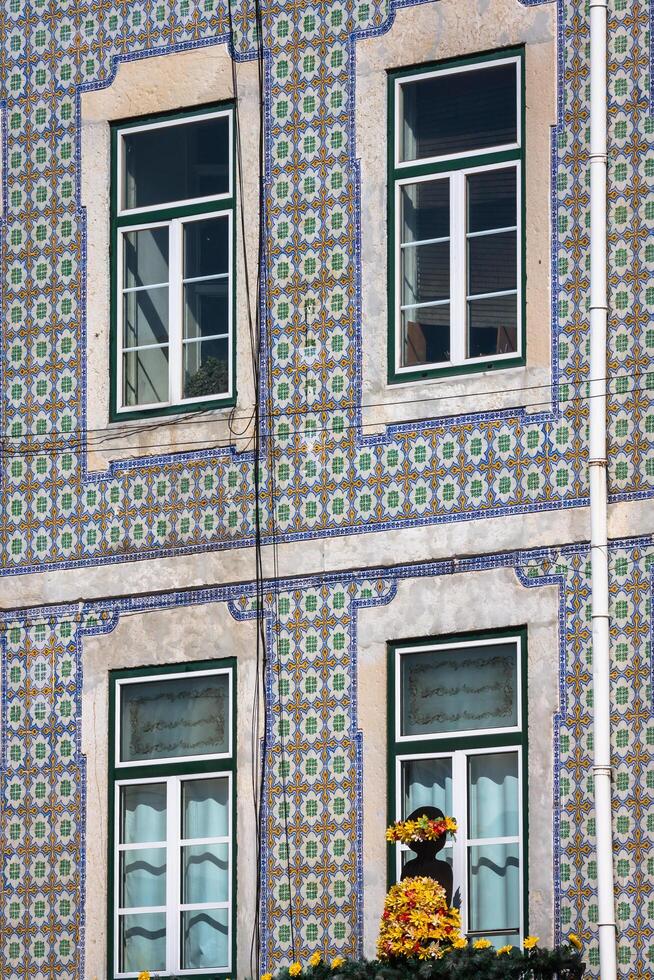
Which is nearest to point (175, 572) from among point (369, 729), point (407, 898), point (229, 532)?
point (229, 532)

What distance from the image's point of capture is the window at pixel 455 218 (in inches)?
673

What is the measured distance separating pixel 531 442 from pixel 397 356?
3.29 feet

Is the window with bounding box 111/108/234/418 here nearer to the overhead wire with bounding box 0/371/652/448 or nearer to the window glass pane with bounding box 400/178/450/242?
the overhead wire with bounding box 0/371/652/448

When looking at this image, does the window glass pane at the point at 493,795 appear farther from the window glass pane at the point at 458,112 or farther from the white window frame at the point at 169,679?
the window glass pane at the point at 458,112

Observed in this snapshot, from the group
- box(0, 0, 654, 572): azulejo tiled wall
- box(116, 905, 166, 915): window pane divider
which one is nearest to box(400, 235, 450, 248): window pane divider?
box(0, 0, 654, 572): azulejo tiled wall

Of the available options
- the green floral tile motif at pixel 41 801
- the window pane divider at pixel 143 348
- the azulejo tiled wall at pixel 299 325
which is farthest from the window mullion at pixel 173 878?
the window pane divider at pixel 143 348

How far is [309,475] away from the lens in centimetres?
1725

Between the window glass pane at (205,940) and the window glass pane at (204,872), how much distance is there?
0.09 m

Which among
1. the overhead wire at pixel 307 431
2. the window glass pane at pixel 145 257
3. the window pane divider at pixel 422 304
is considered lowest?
the overhead wire at pixel 307 431

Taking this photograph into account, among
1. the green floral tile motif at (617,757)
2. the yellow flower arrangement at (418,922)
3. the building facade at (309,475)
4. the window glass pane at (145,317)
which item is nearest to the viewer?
the yellow flower arrangement at (418,922)

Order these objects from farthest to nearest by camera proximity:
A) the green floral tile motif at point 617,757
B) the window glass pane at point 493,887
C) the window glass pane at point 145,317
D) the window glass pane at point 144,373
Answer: the window glass pane at point 145,317 < the window glass pane at point 144,373 < the window glass pane at point 493,887 < the green floral tile motif at point 617,757

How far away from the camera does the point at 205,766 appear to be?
1734 centimetres

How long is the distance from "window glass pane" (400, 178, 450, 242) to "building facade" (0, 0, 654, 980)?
17 mm

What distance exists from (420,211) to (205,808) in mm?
3456
